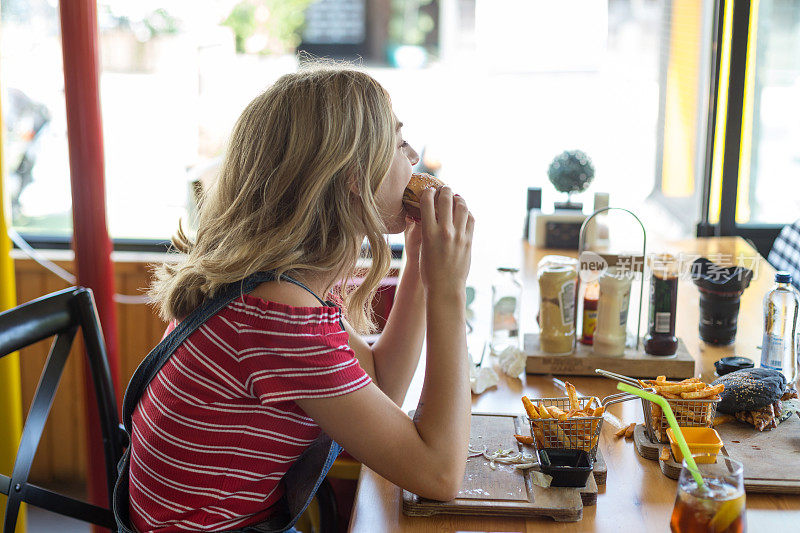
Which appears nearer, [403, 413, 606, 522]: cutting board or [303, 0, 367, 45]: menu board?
[403, 413, 606, 522]: cutting board

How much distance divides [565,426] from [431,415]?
A: 0.64 ft

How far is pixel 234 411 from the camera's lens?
1146 mm

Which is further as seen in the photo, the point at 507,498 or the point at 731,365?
the point at 731,365

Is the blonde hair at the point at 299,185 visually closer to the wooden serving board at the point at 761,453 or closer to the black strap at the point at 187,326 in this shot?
the black strap at the point at 187,326

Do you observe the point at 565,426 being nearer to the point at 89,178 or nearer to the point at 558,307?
the point at 558,307

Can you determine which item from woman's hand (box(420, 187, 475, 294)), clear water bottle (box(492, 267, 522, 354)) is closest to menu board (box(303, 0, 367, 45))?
clear water bottle (box(492, 267, 522, 354))

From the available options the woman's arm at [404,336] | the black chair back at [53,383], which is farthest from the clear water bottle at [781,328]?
the black chair back at [53,383]

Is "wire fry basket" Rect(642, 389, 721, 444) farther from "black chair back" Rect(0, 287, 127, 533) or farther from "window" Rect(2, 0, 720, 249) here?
"window" Rect(2, 0, 720, 249)

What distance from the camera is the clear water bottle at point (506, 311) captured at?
5.74 ft

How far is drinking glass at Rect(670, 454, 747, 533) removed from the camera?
0.89 m

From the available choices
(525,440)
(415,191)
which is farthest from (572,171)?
(525,440)

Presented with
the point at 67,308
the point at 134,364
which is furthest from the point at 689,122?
the point at 67,308

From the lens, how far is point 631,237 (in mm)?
3186

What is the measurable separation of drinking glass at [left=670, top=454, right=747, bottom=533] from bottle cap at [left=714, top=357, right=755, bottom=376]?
0.65m
